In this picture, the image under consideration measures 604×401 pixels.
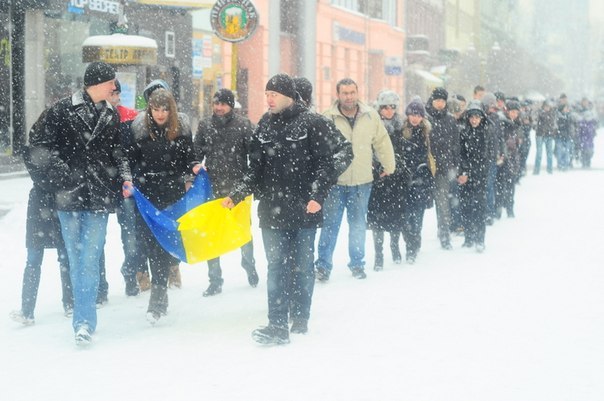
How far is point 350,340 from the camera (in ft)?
22.4

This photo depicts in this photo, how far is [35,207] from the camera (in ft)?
23.6

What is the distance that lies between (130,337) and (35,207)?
46.7 inches

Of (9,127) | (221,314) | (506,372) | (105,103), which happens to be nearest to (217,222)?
(221,314)

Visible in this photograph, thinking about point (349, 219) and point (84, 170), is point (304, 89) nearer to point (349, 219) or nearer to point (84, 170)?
point (349, 219)

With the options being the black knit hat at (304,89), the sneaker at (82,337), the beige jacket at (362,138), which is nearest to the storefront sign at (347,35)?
the beige jacket at (362,138)

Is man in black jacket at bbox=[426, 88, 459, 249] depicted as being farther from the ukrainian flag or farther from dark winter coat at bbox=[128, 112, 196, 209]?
dark winter coat at bbox=[128, 112, 196, 209]

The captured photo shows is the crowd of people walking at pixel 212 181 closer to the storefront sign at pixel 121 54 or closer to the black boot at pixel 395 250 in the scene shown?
the black boot at pixel 395 250

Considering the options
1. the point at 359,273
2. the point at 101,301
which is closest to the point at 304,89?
the point at 359,273

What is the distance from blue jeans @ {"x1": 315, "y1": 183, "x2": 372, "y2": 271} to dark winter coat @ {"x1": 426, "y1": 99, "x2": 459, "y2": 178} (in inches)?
77.9

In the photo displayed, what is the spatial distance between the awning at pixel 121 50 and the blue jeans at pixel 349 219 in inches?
264

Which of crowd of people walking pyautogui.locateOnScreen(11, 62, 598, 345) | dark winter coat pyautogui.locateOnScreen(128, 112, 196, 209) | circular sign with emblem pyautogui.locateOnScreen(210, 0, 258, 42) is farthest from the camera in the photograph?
circular sign with emblem pyautogui.locateOnScreen(210, 0, 258, 42)

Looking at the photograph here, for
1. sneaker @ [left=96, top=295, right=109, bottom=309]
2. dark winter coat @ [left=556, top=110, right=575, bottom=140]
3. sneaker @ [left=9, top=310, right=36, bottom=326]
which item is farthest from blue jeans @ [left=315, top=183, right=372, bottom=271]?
dark winter coat @ [left=556, top=110, right=575, bottom=140]

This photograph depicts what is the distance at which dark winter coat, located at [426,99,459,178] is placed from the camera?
11.2 meters

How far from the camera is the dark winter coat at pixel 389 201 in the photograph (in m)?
10.0
